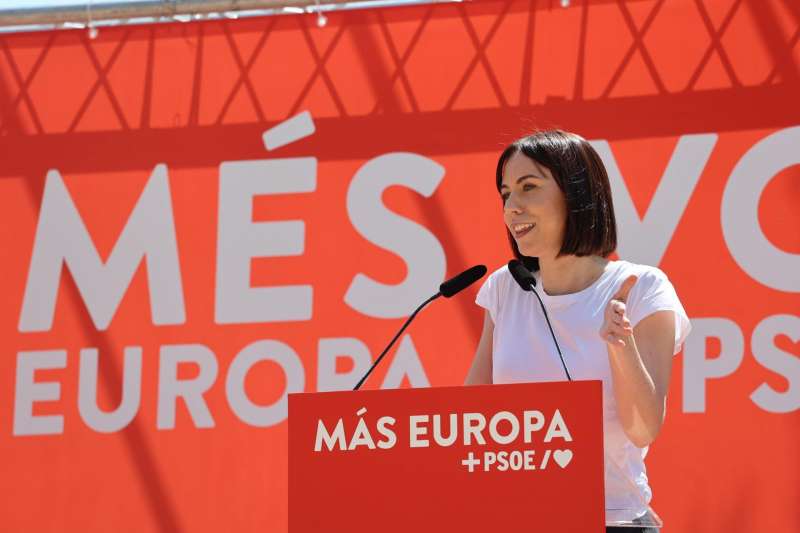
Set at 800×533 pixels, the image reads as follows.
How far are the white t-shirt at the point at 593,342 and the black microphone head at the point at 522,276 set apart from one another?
0.03 meters

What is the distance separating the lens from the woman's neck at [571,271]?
76.7 inches

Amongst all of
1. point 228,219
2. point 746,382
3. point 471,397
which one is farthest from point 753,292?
point 471,397

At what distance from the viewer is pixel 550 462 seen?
1.56 metres

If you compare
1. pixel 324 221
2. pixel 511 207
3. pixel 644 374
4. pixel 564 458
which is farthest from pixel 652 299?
pixel 324 221

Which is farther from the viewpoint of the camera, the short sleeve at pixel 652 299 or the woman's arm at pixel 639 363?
the short sleeve at pixel 652 299

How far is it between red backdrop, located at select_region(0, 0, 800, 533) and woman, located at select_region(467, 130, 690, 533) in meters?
1.83

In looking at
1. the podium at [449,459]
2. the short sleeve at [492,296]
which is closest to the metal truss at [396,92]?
the short sleeve at [492,296]

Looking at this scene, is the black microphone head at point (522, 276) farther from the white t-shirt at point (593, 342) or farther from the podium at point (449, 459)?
the podium at point (449, 459)

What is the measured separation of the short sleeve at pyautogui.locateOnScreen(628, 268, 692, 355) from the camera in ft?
5.99

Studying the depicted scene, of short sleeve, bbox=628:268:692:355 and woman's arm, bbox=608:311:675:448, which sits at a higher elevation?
short sleeve, bbox=628:268:692:355

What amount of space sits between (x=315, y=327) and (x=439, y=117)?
0.81 m

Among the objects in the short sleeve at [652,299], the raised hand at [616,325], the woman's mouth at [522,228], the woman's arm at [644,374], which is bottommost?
the woman's arm at [644,374]

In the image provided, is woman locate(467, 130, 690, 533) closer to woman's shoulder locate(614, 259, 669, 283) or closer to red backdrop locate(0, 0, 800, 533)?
woman's shoulder locate(614, 259, 669, 283)

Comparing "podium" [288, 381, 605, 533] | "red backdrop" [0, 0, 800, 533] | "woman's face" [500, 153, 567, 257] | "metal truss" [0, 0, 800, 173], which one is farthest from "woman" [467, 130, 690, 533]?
"metal truss" [0, 0, 800, 173]
